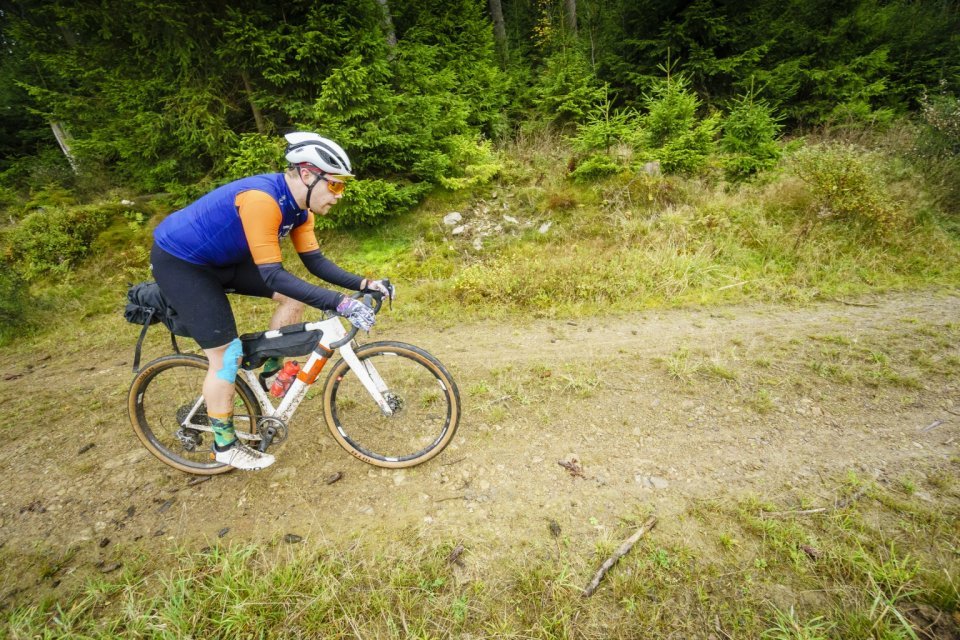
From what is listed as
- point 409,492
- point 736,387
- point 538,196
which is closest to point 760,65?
point 538,196

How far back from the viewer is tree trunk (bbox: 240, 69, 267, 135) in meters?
7.78

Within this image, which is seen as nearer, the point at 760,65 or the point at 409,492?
the point at 409,492

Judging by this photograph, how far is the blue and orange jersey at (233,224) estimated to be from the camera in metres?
2.56

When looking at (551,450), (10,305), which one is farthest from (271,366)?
(10,305)

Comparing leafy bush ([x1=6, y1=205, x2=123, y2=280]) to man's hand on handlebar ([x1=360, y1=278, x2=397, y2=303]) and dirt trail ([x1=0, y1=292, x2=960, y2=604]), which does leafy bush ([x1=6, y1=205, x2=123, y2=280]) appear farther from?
man's hand on handlebar ([x1=360, y1=278, x2=397, y2=303])

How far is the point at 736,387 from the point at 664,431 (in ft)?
3.73

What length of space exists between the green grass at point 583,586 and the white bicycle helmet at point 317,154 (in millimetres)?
2645

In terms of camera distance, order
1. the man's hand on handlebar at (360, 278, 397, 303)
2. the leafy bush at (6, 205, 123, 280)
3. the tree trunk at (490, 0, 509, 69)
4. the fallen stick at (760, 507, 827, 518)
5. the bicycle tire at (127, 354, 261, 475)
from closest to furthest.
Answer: the fallen stick at (760, 507, 827, 518) → the man's hand on handlebar at (360, 278, 397, 303) → the bicycle tire at (127, 354, 261, 475) → the leafy bush at (6, 205, 123, 280) → the tree trunk at (490, 0, 509, 69)

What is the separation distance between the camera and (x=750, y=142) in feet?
27.9

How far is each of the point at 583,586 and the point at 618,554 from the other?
1.03 ft

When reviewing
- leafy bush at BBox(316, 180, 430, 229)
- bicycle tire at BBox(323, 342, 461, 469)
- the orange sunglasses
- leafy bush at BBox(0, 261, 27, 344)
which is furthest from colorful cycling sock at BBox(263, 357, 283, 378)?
leafy bush at BBox(0, 261, 27, 344)

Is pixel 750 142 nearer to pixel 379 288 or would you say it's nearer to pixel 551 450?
pixel 551 450

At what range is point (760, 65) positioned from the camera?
11484 mm

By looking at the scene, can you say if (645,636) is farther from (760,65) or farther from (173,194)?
(760,65)
